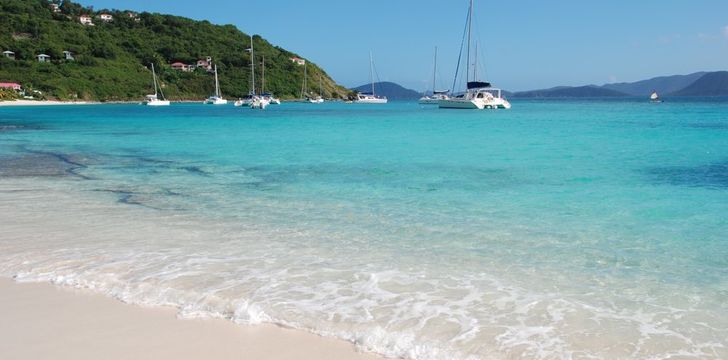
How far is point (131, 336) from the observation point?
4379mm

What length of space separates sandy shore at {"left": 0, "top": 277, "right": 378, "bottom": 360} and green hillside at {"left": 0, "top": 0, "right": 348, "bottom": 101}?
10178 centimetres

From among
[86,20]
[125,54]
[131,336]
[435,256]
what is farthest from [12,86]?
[131,336]

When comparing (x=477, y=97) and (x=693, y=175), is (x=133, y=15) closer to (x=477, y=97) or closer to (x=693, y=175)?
(x=477, y=97)

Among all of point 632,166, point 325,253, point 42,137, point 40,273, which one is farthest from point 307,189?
point 42,137

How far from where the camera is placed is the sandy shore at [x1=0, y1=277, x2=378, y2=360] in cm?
409

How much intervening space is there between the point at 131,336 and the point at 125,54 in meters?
134

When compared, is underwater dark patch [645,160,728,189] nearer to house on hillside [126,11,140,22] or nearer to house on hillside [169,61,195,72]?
house on hillside [169,61,195,72]

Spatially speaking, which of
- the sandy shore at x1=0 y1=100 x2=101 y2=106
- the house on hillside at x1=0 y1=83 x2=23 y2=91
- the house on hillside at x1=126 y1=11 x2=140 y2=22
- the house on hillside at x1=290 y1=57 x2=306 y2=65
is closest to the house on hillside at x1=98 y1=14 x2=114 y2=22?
the house on hillside at x1=126 y1=11 x2=140 y2=22

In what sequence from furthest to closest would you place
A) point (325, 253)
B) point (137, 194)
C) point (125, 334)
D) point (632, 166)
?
1. point (632, 166)
2. point (137, 194)
3. point (325, 253)
4. point (125, 334)

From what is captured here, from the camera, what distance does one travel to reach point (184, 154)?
20.2 meters

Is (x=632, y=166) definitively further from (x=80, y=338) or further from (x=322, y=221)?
(x=80, y=338)

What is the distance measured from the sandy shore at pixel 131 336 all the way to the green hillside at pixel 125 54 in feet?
334

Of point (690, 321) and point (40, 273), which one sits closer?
point (690, 321)

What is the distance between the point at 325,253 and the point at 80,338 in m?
3.06
